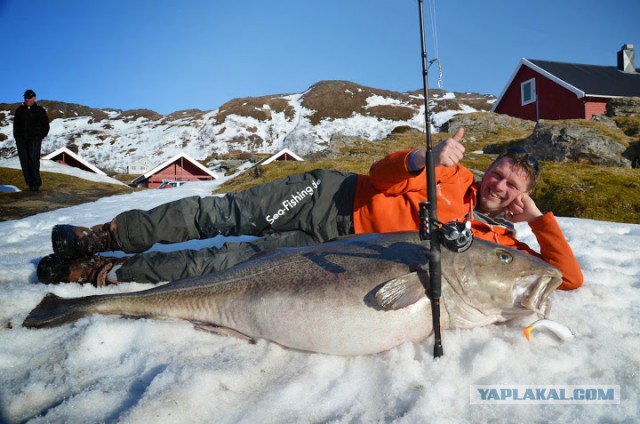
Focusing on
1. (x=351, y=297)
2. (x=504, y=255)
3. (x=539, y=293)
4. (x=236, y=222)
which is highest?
(x=236, y=222)

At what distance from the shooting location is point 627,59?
108 feet

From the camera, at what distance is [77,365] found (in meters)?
2.19

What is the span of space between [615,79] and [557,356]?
122ft

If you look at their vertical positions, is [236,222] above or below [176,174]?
above

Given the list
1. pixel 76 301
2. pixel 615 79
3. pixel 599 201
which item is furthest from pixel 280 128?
pixel 76 301

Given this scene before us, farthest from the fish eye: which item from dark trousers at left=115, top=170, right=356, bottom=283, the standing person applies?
the standing person

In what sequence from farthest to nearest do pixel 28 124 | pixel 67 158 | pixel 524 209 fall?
pixel 67 158 < pixel 28 124 < pixel 524 209

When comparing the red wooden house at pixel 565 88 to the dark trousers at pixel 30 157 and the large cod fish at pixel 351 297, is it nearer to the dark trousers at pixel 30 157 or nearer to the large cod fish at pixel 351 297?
the large cod fish at pixel 351 297

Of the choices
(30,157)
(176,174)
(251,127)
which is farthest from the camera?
(251,127)

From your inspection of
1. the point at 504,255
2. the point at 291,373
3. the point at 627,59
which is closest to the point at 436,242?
the point at 504,255

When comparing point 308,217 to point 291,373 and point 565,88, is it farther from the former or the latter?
point 565,88

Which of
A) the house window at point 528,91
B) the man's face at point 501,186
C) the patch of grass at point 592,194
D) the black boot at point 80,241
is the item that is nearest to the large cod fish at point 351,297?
the black boot at point 80,241

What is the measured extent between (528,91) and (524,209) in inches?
1238

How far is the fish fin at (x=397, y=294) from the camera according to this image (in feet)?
7.14
